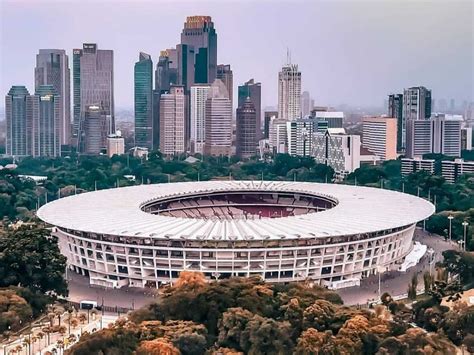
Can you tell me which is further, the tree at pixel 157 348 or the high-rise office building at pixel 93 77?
the high-rise office building at pixel 93 77

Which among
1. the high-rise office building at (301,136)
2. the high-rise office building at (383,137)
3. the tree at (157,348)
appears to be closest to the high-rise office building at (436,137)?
the high-rise office building at (383,137)

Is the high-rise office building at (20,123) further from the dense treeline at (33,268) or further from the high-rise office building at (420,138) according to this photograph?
the dense treeline at (33,268)

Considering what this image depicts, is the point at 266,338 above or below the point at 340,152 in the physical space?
below

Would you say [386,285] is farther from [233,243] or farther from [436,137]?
[436,137]

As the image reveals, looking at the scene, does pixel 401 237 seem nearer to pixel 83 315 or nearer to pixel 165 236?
pixel 165 236

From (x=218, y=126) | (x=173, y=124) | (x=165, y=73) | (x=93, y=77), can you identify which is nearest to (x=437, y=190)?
(x=218, y=126)
